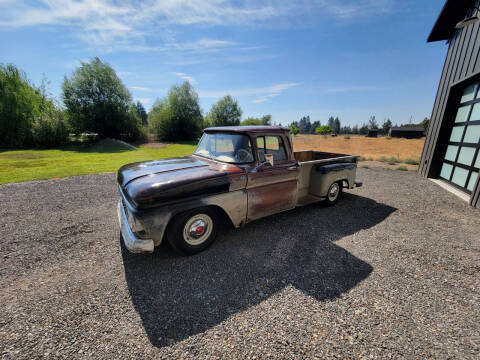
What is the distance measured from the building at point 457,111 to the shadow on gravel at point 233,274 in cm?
579

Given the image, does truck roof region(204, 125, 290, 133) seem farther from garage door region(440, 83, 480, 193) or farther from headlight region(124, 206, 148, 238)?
garage door region(440, 83, 480, 193)

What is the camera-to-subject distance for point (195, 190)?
9.82 ft

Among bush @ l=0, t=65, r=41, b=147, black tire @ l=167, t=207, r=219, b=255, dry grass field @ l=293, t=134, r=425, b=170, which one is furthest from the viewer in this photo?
bush @ l=0, t=65, r=41, b=147

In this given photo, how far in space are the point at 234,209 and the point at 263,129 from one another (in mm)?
1705

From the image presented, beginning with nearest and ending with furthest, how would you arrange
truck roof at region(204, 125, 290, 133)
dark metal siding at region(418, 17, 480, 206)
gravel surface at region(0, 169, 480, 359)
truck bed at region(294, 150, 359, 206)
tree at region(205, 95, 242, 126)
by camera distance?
gravel surface at region(0, 169, 480, 359)
truck roof at region(204, 125, 290, 133)
truck bed at region(294, 150, 359, 206)
dark metal siding at region(418, 17, 480, 206)
tree at region(205, 95, 242, 126)

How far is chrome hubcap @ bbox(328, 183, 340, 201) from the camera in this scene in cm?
539

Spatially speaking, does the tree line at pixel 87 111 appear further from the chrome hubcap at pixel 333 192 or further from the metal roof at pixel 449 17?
the metal roof at pixel 449 17

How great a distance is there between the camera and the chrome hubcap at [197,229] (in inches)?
125

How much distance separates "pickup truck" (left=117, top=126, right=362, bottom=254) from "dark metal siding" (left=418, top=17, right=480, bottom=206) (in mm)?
5844

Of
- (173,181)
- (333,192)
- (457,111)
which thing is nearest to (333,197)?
(333,192)

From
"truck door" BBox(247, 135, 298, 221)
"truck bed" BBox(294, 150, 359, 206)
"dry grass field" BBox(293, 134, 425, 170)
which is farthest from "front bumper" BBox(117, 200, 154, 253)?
"dry grass field" BBox(293, 134, 425, 170)

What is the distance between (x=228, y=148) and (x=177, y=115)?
34.5 metres

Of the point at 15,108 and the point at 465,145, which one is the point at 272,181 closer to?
the point at 465,145

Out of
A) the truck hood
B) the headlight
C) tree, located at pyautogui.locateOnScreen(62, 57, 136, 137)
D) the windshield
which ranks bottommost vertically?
the headlight
